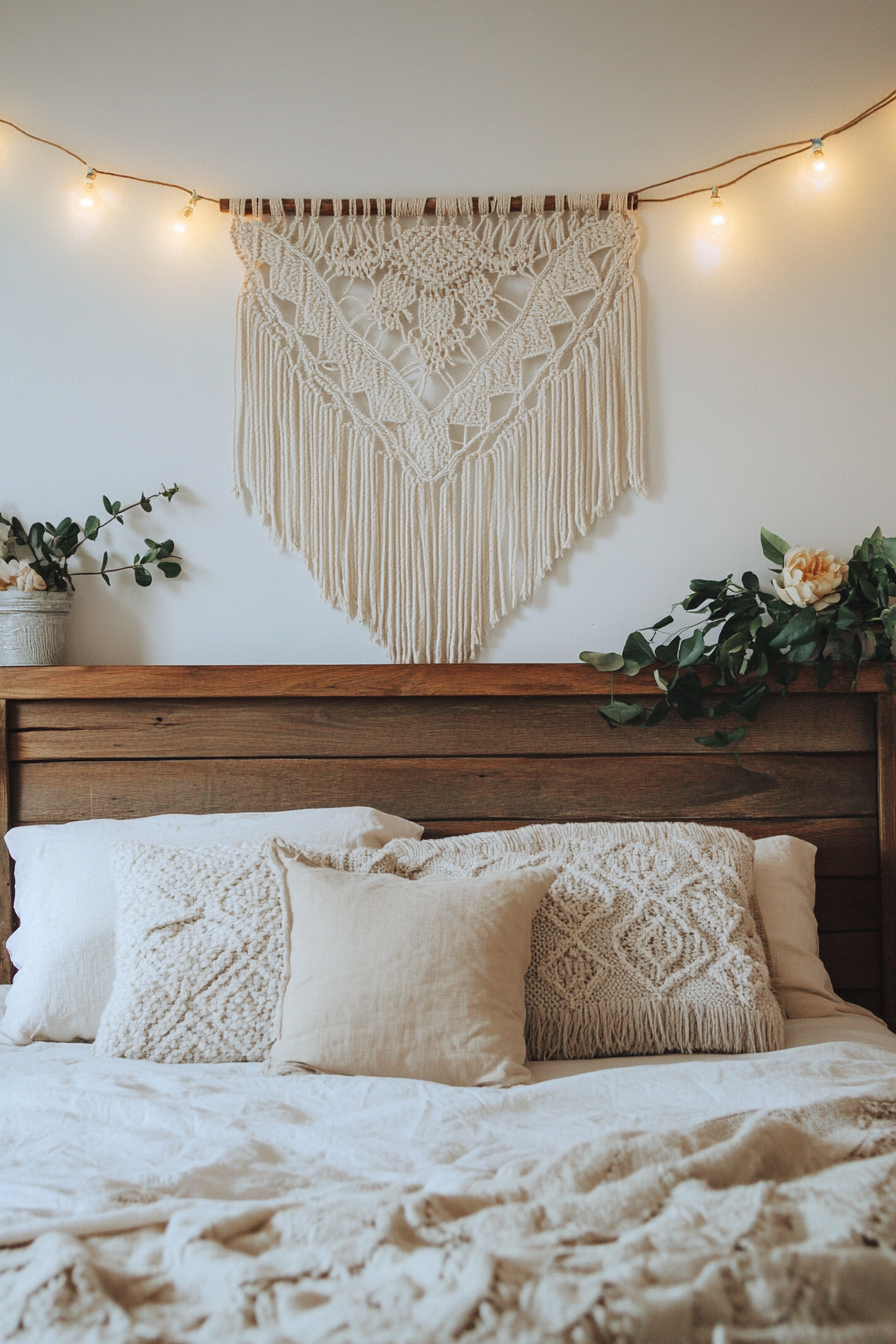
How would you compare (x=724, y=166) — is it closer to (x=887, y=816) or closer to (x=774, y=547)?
(x=774, y=547)

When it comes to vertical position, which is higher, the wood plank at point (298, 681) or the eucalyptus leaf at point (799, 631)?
the eucalyptus leaf at point (799, 631)

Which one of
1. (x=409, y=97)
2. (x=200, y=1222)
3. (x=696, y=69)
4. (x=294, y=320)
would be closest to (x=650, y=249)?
(x=696, y=69)

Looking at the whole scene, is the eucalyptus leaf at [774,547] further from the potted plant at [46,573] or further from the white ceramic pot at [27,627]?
the white ceramic pot at [27,627]

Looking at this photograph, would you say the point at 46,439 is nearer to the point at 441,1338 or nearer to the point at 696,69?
the point at 696,69

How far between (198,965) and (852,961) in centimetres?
124

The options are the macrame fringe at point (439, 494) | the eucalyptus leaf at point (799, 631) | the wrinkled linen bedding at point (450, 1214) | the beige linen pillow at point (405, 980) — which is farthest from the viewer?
the macrame fringe at point (439, 494)

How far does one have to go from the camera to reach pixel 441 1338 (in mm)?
616

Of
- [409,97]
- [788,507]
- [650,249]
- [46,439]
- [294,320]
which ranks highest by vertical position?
[409,97]

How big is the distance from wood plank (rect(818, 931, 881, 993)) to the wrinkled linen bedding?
0.68m

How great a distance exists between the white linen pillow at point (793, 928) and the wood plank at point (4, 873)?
141 cm

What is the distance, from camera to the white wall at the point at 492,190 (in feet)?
6.25

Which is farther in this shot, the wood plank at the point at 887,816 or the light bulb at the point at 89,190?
the light bulb at the point at 89,190

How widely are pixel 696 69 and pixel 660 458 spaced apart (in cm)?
82

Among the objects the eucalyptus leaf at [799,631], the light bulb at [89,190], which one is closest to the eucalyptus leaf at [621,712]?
the eucalyptus leaf at [799,631]
